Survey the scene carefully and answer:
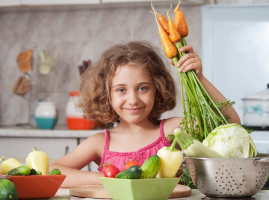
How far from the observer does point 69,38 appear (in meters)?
3.42

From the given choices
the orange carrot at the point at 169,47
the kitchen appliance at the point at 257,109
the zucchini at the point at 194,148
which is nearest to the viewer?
the zucchini at the point at 194,148

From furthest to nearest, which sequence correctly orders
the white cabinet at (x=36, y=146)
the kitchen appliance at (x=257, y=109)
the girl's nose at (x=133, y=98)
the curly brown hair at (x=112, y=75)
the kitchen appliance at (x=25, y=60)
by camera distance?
the kitchen appliance at (x=25, y=60) < the white cabinet at (x=36, y=146) < the kitchen appliance at (x=257, y=109) < the curly brown hair at (x=112, y=75) < the girl's nose at (x=133, y=98)

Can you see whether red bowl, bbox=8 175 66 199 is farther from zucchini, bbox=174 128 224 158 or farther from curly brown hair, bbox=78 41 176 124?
curly brown hair, bbox=78 41 176 124

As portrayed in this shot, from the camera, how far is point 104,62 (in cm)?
178

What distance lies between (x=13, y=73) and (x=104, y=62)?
194cm

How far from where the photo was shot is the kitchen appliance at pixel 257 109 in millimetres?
2664

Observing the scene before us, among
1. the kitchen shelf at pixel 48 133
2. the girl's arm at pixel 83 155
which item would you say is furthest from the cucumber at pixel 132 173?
the kitchen shelf at pixel 48 133

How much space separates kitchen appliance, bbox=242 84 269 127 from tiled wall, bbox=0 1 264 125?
67 centimetres

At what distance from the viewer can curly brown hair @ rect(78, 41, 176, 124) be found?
5.60 ft

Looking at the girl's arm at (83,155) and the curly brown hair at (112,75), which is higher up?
the curly brown hair at (112,75)

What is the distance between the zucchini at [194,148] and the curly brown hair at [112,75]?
71cm

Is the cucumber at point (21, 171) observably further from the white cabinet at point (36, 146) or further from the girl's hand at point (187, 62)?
the white cabinet at point (36, 146)

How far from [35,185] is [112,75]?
2.39 ft

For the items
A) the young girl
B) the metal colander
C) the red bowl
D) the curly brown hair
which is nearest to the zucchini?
the metal colander
